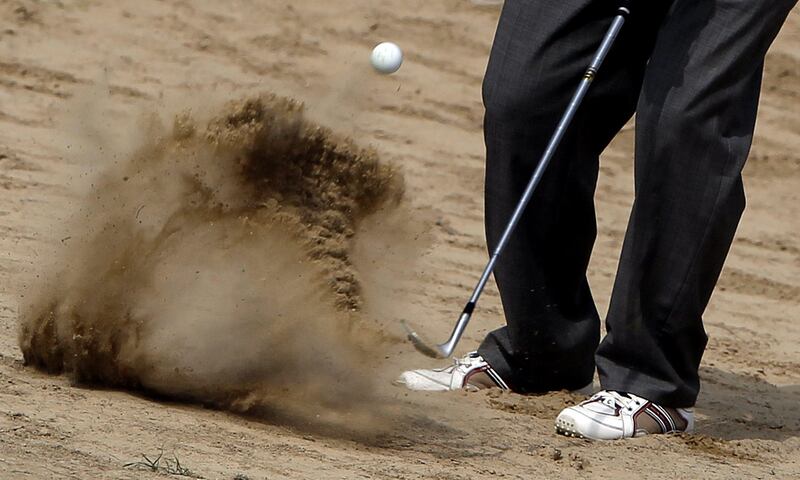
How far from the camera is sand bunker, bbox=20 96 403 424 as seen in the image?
3.60m

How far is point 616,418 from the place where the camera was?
3822 millimetres

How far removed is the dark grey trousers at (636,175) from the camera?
12.2ft

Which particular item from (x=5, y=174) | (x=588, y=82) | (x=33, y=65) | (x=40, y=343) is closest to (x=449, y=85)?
(x=33, y=65)

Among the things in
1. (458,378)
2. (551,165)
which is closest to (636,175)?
(551,165)

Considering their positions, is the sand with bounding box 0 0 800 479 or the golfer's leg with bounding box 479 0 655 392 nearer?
the sand with bounding box 0 0 800 479

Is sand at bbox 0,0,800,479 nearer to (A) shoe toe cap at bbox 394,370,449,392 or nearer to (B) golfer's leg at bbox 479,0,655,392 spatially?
(A) shoe toe cap at bbox 394,370,449,392

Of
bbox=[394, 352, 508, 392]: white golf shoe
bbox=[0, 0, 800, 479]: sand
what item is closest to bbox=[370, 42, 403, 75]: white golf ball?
bbox=[0, 0, 800, 479]: sand

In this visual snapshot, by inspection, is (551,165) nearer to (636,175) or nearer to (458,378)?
(636,175)

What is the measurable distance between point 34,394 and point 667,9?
2.06 metres

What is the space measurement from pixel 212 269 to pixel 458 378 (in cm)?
101

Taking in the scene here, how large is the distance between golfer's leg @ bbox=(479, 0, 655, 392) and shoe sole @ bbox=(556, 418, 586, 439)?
0.41 m

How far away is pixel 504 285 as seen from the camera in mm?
4168

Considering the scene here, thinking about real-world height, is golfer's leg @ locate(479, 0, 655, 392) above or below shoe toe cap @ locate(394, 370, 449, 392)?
above

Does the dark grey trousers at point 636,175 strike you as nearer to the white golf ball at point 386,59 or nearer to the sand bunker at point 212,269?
the sand bunker at point 212,269
